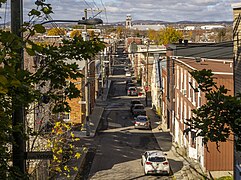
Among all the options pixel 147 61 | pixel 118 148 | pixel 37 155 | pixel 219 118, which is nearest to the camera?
pixel 37 155

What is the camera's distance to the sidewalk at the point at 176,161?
20.9m

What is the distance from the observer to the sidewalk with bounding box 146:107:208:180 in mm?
20906

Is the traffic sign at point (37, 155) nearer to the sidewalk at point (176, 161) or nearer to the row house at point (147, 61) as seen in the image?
the sidewalk at point (176, 161)

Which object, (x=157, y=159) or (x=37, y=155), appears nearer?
(x=37, y=155)

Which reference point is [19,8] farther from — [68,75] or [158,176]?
[158,176]

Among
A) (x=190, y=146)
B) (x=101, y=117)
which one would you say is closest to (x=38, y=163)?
(x=190, y=146)

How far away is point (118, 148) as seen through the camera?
27.6 m

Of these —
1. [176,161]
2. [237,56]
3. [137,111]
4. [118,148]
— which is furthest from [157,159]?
[137,111]

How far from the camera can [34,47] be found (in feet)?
15.6

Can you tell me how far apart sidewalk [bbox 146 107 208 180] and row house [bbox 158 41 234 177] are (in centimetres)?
36

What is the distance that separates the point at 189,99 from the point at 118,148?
568 cm

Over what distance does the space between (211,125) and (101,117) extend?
3372 cm

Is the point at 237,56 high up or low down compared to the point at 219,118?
up

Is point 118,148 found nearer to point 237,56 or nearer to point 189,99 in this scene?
point 189,99
